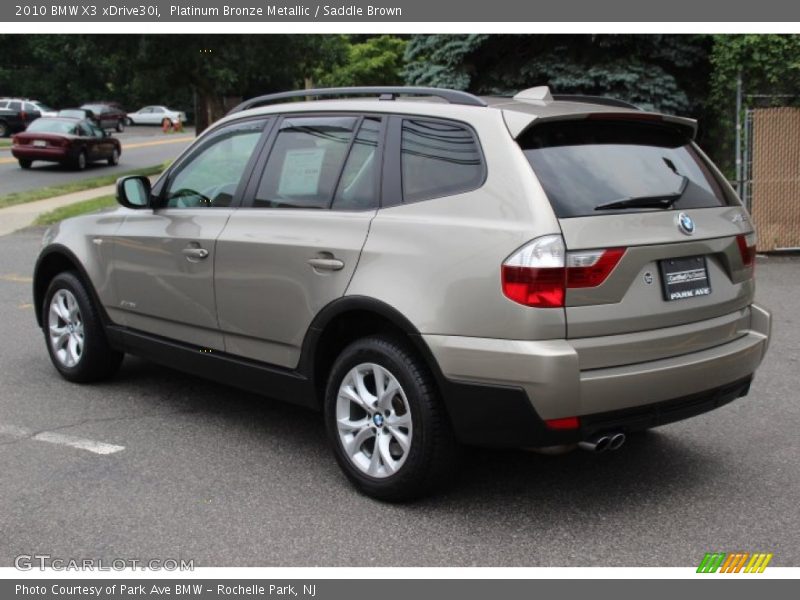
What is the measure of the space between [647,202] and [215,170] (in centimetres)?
259

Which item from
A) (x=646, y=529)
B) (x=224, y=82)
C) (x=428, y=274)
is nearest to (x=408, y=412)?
(x=428, y=274)

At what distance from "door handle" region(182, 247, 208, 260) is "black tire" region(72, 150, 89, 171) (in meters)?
23.3

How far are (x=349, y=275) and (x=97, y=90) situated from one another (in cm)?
6454

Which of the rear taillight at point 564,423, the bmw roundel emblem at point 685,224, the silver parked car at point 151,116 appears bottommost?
the rear taillight at point 564,423

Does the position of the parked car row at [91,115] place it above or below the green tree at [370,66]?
below

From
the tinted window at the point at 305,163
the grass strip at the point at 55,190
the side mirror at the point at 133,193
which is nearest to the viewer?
the tinted window at the point at 305,163

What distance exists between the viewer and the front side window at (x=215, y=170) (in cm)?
515

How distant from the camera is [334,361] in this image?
454 centimetres

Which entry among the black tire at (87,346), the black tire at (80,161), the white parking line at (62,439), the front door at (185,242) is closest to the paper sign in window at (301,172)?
the front door at (185,242)

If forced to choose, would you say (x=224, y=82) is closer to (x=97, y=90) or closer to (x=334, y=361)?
(x=334, y=361)

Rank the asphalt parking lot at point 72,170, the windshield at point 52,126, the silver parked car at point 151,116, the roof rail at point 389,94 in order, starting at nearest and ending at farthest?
the roof rail at point 389,94 < the asphalt parking lot at point 72,170 < the windshield at point 52,126 < the silver parked car at point 151,116

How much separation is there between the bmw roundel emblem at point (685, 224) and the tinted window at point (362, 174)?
4.49 feet

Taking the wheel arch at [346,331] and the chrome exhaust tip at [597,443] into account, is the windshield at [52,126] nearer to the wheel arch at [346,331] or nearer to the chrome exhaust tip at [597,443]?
the wheel arch at [346,331]

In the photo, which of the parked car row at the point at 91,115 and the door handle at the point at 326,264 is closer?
the door handle at the point at 326,264
